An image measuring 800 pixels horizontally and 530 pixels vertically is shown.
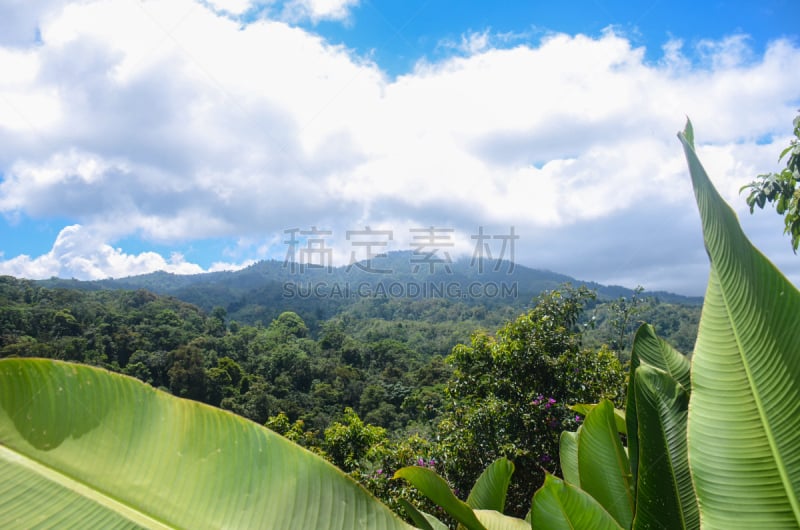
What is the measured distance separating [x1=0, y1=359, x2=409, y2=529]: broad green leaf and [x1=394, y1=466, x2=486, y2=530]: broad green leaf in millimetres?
279

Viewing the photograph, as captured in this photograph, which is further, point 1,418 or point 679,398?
point 679,398

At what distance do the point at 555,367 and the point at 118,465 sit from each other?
5.28m

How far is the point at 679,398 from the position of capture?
2.60 ft

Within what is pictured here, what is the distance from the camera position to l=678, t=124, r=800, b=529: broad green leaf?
558 millimetres

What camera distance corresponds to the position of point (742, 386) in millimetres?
579

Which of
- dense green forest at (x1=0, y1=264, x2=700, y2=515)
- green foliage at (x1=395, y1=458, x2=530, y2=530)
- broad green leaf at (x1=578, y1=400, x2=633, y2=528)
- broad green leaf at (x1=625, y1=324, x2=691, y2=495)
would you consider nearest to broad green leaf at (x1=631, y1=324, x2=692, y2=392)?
broad green leaf at (x1=625, y1=324, x2=691, y2=495)

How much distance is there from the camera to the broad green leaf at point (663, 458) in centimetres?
76

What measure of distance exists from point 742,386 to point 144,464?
0.76m

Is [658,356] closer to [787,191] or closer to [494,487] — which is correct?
[494,487]

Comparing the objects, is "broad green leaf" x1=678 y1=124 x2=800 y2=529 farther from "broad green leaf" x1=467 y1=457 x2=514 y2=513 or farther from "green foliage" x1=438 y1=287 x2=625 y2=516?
"green foliage" x1=438 y1=287 x2=625 y2=516

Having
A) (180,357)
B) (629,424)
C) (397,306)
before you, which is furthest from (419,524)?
(397,306)

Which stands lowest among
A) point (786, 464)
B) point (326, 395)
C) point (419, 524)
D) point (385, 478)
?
point (326, 395)

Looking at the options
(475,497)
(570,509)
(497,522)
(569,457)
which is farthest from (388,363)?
(570,509)

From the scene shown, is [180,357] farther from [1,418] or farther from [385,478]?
[1,418]
